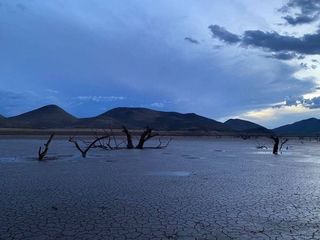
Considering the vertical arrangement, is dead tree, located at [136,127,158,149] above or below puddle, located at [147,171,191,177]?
above

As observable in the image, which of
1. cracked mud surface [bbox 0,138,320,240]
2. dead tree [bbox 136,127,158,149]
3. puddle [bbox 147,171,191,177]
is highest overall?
dead tree [bbox 136,127,158,149]

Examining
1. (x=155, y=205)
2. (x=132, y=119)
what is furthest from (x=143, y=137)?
(x=132, y=119)

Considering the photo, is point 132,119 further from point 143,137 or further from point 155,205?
point 155,205

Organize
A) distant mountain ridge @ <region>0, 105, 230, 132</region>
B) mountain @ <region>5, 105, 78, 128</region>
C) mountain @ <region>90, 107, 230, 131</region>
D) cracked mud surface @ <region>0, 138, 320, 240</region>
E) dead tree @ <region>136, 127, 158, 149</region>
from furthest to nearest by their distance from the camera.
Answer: mountain @ <region>90, 107, 230, 131</region>, distant mountain ridge @ <region>0, 105, 230, 132</region>, mountain @ <region>5, 105, 78, 128</region>, dead tree @ <region>136, 127, 158, 149</region>, cracked mud surface @ <region>0, 138, 320, 240</region>

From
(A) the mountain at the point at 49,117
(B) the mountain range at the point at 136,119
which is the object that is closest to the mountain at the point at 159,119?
(B) the mountain range at the point at 136,119

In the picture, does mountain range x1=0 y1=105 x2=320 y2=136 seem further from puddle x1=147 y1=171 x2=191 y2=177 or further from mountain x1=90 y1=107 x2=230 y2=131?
puddle x1=147 y1=171 x2=191 y2=177

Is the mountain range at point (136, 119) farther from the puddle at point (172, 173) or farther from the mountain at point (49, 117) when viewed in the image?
the puddle at point (172, 173)

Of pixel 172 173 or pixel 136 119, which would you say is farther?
pixel 136 119

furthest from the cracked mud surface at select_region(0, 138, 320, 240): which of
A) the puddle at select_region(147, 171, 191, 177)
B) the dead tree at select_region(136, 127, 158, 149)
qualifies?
the dead tree at select_region(136, 127, 158, 149)

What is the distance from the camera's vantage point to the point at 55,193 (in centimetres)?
1241

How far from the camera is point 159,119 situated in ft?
575

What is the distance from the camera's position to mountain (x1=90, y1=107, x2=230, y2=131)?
16200 cm

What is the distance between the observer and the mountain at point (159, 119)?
6378 inches

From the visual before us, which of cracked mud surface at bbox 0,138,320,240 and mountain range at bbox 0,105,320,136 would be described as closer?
cracked mud surface at bbox 0,138,320,240
